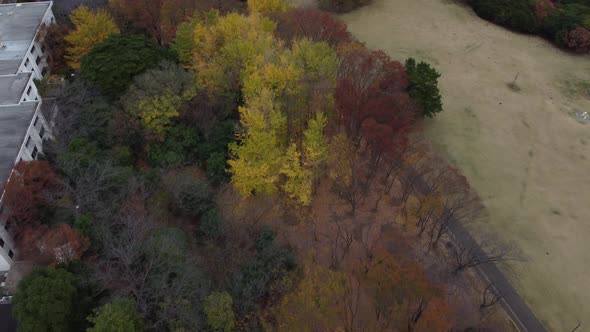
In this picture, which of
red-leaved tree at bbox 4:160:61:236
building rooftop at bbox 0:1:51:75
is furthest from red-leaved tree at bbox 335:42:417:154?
building rooftop at bbox 0:1:51:75

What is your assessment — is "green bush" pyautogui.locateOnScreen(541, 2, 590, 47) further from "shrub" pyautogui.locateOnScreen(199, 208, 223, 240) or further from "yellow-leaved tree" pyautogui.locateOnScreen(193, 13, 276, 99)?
"shrub" pyautogui.locateOnScreen(199, 208, 223, 240)

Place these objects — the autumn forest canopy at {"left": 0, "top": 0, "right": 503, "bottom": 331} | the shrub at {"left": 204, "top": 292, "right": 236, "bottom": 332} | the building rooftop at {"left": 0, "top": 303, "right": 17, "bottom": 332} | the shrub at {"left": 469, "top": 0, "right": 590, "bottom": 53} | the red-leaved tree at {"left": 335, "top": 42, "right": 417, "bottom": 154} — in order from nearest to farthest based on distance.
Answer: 1. the shrub at {"left": 204, "top": 292, "right": 236, "bottom": 332}
2. the building rooftop at {"left": 0, "top": 303, "right": 17, "bottom": 332}
3. the autumn forest canopy at {"left": 0, "top": 0, "right": 503, "bottom": 331}
4. the red-leaved tree at {"left": 335, "top": 42, "right": 417, "bottom": 154}
5. the shrub at {"left": 469, "top": 0, "right": 590, "bottom": 53}

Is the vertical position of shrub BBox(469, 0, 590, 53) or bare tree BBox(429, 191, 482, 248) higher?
shrub BBox(469, 0, 590, 53)

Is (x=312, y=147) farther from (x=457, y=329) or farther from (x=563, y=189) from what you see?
(x=563, y=189)

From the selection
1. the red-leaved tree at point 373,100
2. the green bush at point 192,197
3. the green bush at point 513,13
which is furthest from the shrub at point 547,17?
the green bush at point 192,197

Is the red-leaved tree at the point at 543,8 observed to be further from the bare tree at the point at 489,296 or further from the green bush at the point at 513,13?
the bare tree at the point at 489,296
